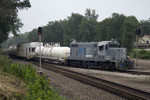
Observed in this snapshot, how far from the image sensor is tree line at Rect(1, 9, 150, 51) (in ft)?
188

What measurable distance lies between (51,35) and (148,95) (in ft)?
322

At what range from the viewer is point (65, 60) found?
29922 millimetres

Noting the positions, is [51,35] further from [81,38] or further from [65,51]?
[65,51]

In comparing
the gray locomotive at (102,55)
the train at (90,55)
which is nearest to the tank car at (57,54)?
the train at (90,55)

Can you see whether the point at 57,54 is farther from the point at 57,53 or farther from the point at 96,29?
the point at 96,29

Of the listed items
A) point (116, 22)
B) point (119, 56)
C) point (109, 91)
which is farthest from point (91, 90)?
point (116, 22)

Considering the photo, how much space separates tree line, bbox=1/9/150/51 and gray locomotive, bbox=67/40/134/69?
31.2 meters

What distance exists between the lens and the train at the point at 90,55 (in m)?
22.7

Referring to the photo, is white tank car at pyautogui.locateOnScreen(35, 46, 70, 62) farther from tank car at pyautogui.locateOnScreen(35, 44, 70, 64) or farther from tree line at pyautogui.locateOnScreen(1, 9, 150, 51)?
tree line at pyautogui.locateOnScreen(1, 9, 150, 51)

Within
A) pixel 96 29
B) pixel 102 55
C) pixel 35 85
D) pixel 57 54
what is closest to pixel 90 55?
pixel 102 55

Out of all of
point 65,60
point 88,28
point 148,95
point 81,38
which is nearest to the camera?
point 148,95

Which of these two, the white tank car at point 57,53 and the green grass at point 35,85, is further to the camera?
the white tank car at point 57,53

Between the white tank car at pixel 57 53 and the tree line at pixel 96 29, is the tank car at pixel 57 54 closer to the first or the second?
the white tank car at pixel 57 53

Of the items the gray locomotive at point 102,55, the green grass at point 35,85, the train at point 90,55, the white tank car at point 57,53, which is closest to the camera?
the green grass at point 35,85
